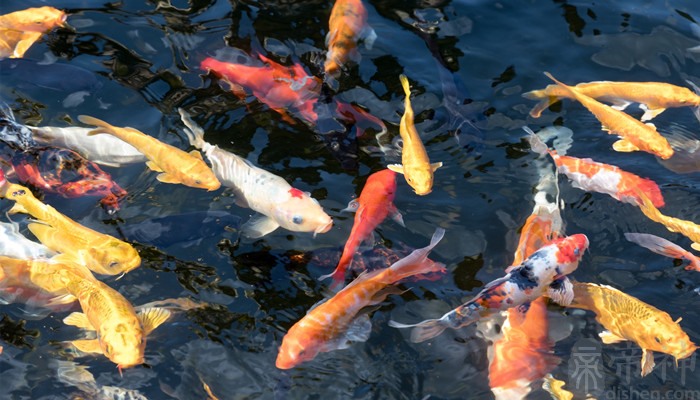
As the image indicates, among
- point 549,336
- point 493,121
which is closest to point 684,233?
point 549,336

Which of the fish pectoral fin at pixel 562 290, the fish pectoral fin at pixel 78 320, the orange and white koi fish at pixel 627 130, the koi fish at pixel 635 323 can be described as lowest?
the fish pectoral fin at pixel 78 320

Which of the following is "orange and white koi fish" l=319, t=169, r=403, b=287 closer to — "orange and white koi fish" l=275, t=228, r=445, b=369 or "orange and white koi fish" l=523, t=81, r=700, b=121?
"orange and white koi fish" l=275, t=228, r=445, b=369

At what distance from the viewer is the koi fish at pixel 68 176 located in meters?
6.52

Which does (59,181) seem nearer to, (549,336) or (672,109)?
(549,336)

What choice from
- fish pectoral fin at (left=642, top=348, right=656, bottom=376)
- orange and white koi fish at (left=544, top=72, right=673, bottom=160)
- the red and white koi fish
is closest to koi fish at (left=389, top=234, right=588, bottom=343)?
fish pectoral fin at (left=642, top=348, right=656, bottom=376)

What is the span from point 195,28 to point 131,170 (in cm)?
244

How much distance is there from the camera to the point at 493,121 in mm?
7602

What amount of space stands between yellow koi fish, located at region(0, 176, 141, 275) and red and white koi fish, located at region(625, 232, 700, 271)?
4.17m

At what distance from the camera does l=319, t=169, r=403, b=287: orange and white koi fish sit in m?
5.90

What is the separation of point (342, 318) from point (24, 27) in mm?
5192

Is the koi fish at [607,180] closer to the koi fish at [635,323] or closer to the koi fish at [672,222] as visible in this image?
the koi fish at [672,222]

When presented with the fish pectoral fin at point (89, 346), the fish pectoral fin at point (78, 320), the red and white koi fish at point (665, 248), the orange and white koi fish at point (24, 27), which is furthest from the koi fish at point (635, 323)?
the orange and white koi fish at point (24, 27)

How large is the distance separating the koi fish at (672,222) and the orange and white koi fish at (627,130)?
64cm

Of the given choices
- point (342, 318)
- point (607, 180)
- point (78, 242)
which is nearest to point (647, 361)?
point (607, 180)
